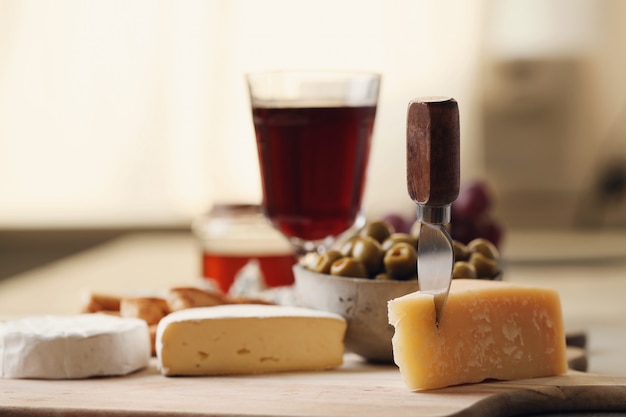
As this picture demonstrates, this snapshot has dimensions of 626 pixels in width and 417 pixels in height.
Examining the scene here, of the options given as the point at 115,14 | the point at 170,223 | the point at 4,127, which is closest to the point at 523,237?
the point at 170,223

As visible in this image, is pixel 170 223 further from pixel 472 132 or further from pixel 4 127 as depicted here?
pixel 472 132

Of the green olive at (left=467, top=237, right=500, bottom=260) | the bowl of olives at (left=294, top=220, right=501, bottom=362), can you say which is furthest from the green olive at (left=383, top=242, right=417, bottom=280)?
the green olive at (left=467, top=237, right=500, bottom=260)

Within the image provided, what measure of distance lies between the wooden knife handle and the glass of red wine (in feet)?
1.47

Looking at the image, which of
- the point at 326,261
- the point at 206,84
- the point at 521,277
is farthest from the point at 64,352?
the point at 206,84

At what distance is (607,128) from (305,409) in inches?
149

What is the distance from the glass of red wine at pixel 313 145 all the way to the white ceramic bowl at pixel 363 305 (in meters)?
0.25

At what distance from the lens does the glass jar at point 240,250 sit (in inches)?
78.9

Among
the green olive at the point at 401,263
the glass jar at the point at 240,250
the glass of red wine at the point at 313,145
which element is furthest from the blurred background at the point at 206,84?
the green olive at the point at 401,263

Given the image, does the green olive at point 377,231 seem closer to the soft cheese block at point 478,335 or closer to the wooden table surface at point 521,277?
the soft cheese block at point 478,335

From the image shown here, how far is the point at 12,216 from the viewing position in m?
4.41

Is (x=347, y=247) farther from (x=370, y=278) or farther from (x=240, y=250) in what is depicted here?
(x=240, y=250)

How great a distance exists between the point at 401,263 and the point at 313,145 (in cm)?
34

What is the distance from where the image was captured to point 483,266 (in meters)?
1.33

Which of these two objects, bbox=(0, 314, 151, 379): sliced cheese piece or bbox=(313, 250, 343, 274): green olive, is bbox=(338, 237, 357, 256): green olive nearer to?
bbox=(313, 250, 343, 274): green olive
